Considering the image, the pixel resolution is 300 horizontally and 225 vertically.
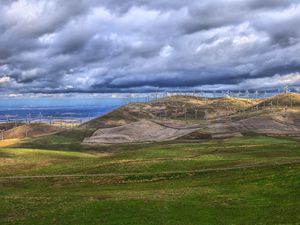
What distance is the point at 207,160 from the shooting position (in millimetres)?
109500

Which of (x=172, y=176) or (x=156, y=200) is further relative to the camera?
(x=172, y=176)

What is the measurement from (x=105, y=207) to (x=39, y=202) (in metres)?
12.0

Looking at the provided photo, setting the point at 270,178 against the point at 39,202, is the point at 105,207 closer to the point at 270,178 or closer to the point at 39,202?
the point at 39,202

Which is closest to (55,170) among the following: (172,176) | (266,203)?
(172,176)

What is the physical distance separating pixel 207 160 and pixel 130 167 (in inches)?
819

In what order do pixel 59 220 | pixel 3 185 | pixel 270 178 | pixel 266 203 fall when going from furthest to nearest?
pixel 3 185
pixel 270 178
pixel 266 203
pixel 59 220

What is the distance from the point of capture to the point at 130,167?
10350 centimetres

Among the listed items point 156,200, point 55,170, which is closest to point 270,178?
point 156,200

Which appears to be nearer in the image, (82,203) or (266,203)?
(266,203)

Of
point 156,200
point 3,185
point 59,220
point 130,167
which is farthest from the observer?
point 130,167

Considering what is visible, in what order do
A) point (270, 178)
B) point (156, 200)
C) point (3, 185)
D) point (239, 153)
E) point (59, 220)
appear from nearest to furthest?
1. point (59, 220)
2. point (156, 200)
3. point (270, 178)
4. point (3, 185)
5. point (239, 153)

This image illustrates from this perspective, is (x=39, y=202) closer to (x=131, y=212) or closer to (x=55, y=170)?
(x=131, y=212)

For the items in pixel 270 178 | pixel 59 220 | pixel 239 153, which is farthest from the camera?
pixel 239 153

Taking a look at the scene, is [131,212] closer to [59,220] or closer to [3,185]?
[59,220]
